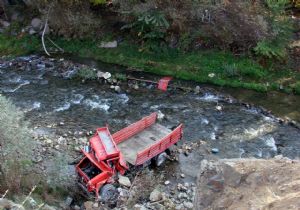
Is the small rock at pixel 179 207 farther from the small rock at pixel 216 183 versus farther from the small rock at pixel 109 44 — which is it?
the small rock at pixel 109 44

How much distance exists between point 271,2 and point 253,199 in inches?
779

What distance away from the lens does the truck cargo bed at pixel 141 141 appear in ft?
67.4

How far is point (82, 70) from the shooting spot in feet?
94.0

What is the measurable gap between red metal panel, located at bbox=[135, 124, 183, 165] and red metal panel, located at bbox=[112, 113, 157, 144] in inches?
65.8

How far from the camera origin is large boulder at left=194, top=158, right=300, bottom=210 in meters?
11.2

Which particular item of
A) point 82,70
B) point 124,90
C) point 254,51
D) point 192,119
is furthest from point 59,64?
point 254,51

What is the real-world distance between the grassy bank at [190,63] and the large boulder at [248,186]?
47.8 ft

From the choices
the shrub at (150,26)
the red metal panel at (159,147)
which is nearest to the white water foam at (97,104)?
the red metal panel at (159,147)

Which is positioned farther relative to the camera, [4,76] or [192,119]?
[4,76]

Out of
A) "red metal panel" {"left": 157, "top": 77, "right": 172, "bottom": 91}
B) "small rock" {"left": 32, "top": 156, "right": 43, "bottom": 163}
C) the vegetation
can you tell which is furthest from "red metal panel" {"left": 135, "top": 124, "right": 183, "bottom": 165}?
the vegetation

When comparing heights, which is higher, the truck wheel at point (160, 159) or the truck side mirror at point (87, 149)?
the truck side mirror at point (87, 149)

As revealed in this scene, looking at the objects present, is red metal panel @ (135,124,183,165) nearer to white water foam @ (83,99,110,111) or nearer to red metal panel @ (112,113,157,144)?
red metal panel @ (112,113,157,144)

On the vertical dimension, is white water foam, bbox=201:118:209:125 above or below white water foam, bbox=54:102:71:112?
below

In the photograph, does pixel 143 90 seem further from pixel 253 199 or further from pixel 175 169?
pixel 253 199
